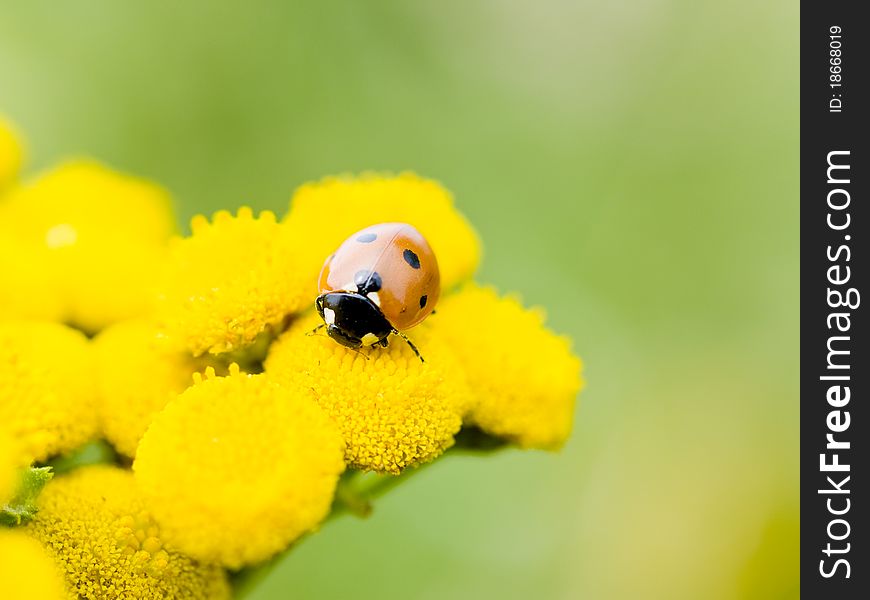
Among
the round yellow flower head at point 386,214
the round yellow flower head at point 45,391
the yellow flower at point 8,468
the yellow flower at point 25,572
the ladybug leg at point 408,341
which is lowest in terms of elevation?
the yellow flower at point 25,572

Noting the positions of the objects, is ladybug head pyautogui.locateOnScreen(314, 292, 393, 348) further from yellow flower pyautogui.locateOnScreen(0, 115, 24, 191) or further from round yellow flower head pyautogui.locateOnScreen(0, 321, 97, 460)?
yellow flower pyautogui.locateOnScreen(0, 115, 24, 191)

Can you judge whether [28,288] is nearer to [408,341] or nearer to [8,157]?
[8,157]

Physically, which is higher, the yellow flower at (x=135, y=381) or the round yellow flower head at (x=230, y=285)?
the round yellow flower head at (x=230, y=285)

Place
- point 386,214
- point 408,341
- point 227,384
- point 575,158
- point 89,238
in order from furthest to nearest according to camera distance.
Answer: point 575,158 → point 89,238 → point 386,214 → point 408,341 → point 227,384

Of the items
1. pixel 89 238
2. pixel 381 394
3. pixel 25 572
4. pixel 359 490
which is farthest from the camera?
pixel 89 238

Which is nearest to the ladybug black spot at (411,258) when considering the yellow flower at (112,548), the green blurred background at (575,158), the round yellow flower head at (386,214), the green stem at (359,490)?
the round yellow flower head at (386,214)

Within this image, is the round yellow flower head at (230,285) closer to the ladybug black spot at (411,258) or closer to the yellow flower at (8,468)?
the ladybug black spot at (411,258)

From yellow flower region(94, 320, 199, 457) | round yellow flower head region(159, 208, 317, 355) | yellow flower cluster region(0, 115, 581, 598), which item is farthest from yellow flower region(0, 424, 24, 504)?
round yellow flower head region(159, 208, 317, 355)

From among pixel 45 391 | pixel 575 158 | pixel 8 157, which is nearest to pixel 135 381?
pixel 45 391
